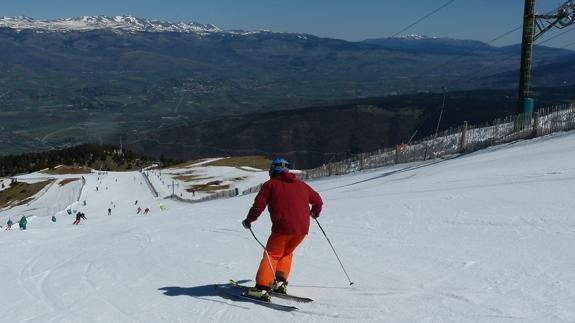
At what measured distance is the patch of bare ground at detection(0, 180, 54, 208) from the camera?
80.8 meters

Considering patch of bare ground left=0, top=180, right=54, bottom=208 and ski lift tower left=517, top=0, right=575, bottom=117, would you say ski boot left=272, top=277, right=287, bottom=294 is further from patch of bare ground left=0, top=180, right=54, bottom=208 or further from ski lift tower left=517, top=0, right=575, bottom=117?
patch of bare ground left=0, top=180, right=54, bottom=208

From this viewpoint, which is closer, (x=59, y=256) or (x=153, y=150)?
(x=59, y=256)

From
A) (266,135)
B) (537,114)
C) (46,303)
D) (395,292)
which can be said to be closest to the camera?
(395,292)

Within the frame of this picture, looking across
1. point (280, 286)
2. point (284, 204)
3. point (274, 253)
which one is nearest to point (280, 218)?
point (284, 204)

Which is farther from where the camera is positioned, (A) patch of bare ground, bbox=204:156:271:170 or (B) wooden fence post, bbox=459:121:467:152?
(A) patch of bare ground, bbox=204:156:271:170

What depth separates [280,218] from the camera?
21.6 feet

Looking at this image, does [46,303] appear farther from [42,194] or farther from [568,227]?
[42,194]

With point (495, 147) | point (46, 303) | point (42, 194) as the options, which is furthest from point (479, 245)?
point (42, 194)

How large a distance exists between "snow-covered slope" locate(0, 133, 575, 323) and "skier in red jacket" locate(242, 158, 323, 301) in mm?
378

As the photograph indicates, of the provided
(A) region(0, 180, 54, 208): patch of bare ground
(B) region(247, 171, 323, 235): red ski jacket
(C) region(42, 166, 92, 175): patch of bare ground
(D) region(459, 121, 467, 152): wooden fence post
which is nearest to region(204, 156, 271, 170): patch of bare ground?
(C) region(42, 166, 92, 175): patch of bare ground

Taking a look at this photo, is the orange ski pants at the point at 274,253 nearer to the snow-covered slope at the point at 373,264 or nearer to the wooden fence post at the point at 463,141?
the snow-covered slope at the point at 373,264

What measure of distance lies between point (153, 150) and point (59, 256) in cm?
18474

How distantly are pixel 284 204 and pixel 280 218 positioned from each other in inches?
6.5

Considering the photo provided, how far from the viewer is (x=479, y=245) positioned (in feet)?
26.5
